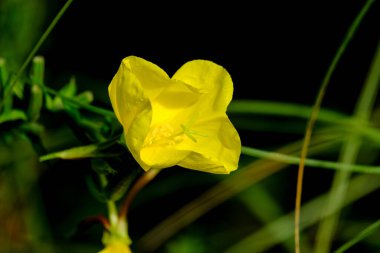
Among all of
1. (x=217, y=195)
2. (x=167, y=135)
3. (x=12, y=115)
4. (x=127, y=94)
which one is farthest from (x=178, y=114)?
(x=217, y=195)

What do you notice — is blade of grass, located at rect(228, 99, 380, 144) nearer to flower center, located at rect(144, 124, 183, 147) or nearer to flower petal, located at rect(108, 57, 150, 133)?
flower center, located at rect(144, 124, 183, 147)

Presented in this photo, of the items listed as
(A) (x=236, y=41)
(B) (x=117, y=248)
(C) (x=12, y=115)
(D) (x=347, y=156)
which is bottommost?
(B) (x=117, y=248)

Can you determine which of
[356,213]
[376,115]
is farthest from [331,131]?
[356,213]

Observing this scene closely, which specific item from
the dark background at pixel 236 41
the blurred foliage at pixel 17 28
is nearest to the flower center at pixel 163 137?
the blurred foliage at pixel 17 28

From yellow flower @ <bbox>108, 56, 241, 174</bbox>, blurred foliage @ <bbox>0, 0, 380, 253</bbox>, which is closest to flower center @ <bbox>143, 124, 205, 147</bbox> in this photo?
yellow flower @ <bbox>108, 56, 241, 174</bbox>

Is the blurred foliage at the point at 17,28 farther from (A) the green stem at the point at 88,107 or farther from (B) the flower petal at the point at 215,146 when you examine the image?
(B) the flower petal at the point at 215,146

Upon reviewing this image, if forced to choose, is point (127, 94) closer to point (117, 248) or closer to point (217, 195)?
point (117, 248)
